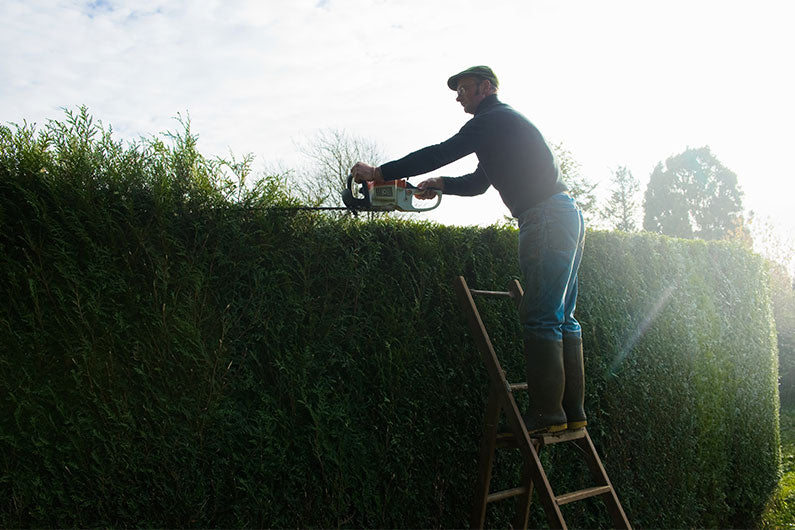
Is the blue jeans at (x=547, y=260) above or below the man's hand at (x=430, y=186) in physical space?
below

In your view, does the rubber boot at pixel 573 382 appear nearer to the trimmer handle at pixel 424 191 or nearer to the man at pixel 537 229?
the man at pixel 537 229

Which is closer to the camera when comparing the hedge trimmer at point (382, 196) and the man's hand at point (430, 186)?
the hedge trimmer at point (382, 196)

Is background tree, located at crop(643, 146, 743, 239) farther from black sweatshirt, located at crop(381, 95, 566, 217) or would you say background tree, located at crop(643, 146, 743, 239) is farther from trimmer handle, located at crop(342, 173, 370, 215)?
trimmer handle, located at crop(342, 173, 370, 215)

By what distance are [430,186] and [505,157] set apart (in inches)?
26.0

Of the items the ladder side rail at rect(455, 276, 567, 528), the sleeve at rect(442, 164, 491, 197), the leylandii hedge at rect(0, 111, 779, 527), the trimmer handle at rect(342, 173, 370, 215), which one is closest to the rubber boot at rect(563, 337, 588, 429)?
the ladder side rail at rect(455, 276, 567, 528)

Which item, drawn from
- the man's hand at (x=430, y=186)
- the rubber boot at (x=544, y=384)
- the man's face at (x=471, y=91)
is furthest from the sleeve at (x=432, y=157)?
the rubber boot at (x=544, y=384)

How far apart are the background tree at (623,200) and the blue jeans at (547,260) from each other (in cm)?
4236

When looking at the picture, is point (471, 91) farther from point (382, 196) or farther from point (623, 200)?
point (623, 200)

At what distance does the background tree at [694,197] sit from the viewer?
1629 inches

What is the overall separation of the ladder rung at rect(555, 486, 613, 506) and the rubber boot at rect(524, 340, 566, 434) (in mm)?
337

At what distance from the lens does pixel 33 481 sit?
2801 millimetres

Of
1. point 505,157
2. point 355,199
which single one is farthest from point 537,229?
point 355,199

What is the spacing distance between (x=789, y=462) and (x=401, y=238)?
8.37m

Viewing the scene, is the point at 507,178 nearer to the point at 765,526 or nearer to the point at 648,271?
the point at 648,271
